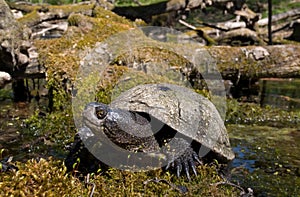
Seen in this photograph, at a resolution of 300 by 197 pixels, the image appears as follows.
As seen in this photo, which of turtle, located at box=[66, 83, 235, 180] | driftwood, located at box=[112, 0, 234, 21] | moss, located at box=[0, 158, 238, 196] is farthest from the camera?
driftwood, located at box=[112, 0, 234, 21]

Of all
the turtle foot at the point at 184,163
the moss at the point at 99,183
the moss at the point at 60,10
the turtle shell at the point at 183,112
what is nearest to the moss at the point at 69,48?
the moss at the point at 60,10

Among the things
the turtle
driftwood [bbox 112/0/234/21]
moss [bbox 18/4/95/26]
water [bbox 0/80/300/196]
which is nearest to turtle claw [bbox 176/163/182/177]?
the turtle

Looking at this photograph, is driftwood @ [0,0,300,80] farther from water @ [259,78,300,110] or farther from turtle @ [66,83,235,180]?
turtle @ [66,83,235,180]

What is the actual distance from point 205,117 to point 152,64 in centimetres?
236

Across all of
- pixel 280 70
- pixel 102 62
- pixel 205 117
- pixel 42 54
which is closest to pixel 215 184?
pixel 205 117

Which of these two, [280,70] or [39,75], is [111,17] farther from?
[280,70]

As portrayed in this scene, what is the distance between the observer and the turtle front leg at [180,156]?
321 cm

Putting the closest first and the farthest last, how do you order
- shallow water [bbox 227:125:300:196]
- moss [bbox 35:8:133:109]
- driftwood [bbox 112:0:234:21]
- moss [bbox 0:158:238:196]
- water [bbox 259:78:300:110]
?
moss [bbox 0:158:238:196], shallow water [bbox 227:125:300:196], moss [bbox 35:8:133:109], water [bbox 259:78:300:110], driftwood [bbox 112:0:234:21]

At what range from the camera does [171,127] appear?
338 cm

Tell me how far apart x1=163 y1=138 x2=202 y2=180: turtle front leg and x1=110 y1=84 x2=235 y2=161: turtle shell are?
0.10 m

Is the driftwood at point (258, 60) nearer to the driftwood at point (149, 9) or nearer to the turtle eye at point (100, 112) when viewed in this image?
the driftwood at point (149, 9)

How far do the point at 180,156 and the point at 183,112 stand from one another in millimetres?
420

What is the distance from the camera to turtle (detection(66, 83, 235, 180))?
2990mm

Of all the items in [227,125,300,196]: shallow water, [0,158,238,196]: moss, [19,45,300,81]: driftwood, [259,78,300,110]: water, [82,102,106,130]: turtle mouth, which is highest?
[82,102,106,130]: turtle mouth
